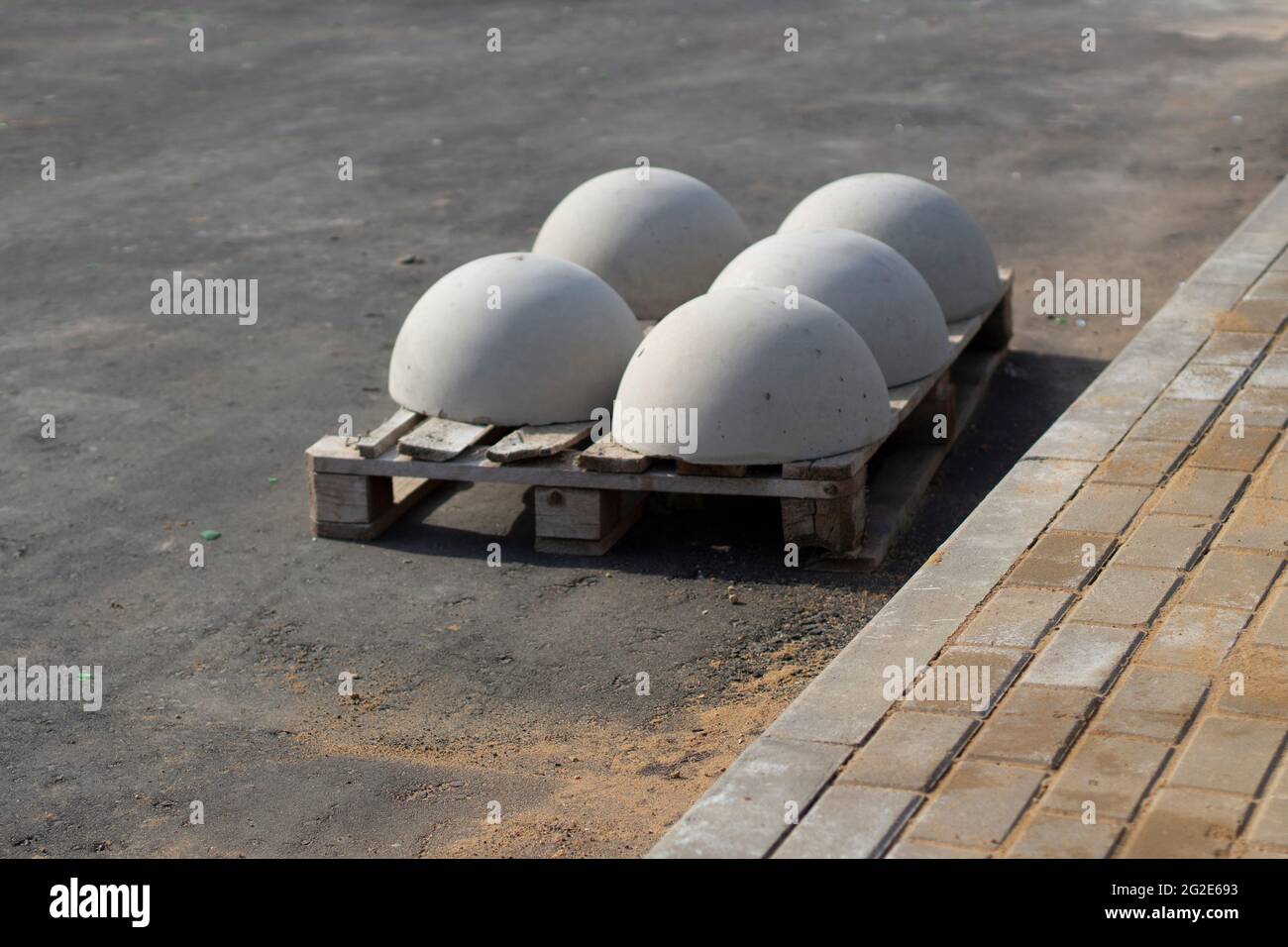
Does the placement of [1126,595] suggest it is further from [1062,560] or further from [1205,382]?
[1205,382]

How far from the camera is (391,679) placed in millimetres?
5328

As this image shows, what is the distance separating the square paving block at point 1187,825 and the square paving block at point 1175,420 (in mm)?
A: 2404

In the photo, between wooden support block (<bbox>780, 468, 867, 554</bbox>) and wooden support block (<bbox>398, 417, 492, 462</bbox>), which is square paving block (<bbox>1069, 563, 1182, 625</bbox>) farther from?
wooden support block (<bbox>398, 417, 492, 462</bbox>)

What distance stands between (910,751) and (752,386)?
2.27 meters

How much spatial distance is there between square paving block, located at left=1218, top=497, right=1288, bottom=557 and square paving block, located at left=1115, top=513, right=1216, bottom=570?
0.07 metres

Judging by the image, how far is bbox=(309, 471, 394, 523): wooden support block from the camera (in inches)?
248

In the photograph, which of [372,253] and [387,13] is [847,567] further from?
[387,13]

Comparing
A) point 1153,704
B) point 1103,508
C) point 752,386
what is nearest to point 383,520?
point 752,386

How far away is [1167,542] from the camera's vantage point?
16.1 feet

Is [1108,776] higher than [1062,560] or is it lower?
lower

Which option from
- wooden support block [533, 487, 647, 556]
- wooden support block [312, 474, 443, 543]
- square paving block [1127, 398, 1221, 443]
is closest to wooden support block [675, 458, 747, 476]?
wooden support block [533, 487, 647, 556]

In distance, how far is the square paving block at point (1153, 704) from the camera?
3883mm

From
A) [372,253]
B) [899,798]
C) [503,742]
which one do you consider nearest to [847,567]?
[503,742]
